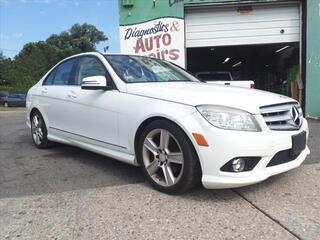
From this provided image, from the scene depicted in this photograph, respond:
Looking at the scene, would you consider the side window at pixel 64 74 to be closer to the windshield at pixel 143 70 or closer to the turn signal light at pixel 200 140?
the windshield at pixel 143 70

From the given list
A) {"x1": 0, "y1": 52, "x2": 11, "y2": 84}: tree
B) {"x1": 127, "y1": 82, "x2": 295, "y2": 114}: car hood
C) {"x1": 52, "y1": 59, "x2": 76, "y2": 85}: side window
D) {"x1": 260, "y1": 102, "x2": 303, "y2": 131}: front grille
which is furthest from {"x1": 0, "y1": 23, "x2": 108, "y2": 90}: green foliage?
{"x1": 260, "y1": 102, "x2": 303, "y2": 131}: front grille

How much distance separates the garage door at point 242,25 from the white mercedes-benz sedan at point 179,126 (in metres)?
6.61

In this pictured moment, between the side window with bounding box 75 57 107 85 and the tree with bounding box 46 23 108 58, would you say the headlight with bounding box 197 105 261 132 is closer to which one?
the side window with bounding box 75 57 107 85

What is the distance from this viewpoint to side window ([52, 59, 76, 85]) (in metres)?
5.79

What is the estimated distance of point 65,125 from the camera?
5.61 meters

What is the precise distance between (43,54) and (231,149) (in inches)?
3085

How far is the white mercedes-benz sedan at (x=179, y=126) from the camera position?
3.65 metres

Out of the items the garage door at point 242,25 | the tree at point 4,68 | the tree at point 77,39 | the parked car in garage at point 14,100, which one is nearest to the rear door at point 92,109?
the garage door at point 242,25

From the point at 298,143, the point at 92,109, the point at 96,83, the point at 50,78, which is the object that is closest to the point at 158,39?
the point at 50,78

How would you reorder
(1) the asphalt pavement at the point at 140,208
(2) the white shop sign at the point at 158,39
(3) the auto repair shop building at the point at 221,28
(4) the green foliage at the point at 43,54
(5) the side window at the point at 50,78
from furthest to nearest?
(4) the green foliage at the point at 43,54 < (2) the white shop sign at the point at 158,39 < (3) the auto repair shop building at the point at 221,28 < (5) the side window at the point at 50,78 < (1) the asphalt pavement at the point at 140,208

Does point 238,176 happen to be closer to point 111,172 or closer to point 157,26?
point 111,172

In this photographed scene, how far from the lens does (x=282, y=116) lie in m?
3.95

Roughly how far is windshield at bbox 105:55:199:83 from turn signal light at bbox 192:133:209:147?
1.35 m

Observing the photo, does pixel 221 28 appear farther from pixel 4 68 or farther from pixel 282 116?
pixel 4 68
